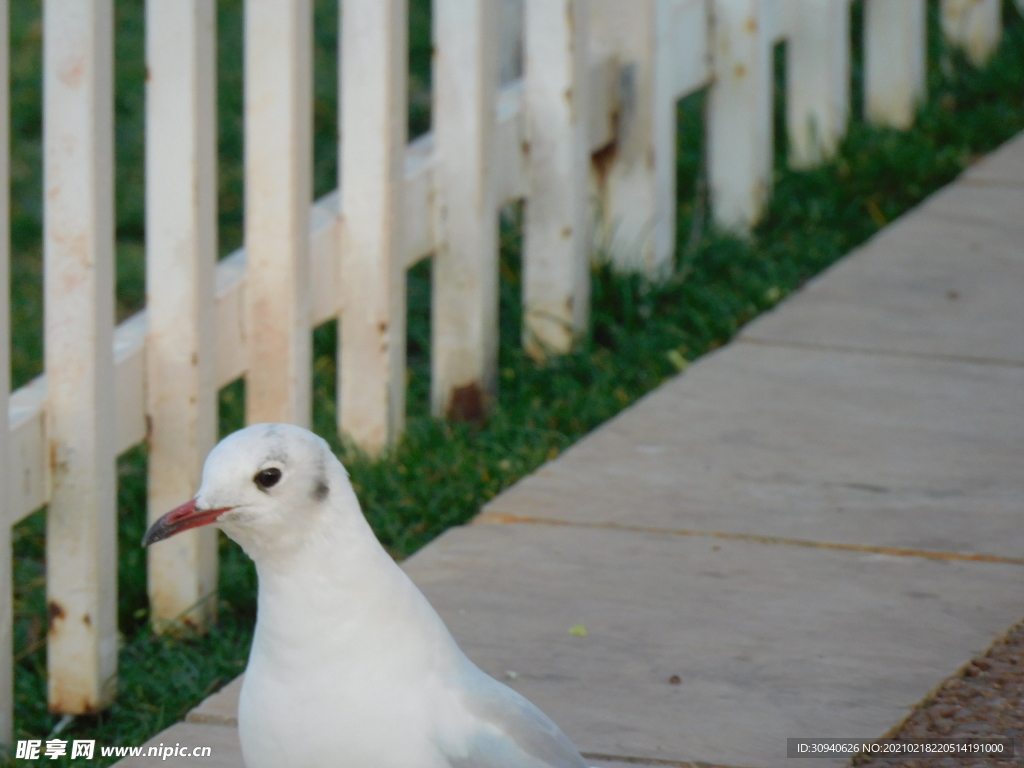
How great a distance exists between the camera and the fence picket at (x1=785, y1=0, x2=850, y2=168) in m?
5.78

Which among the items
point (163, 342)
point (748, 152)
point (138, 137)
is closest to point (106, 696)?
point (163, 342)

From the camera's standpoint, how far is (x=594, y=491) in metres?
4.00

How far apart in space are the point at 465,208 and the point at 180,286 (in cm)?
107

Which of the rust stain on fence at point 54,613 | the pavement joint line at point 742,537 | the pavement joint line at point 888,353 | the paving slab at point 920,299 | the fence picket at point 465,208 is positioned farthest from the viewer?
the paving slab at point 920,299

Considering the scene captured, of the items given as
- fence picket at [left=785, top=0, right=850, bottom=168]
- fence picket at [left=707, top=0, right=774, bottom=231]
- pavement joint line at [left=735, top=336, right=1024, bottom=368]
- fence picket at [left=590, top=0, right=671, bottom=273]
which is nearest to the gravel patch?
pavement joint line at [left=735, top=336, right=1024, bottom=368]

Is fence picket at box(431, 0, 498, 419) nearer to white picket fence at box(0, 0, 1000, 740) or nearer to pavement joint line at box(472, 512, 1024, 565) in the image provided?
white picket fence at box(0, 0, 1000, 740)

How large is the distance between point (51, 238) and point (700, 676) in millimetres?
1449

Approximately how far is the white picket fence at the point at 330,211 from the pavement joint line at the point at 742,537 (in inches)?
20.4

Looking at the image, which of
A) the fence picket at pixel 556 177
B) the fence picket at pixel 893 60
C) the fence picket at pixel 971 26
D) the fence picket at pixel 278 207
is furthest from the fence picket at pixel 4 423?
the fence picket at pixel 971 26

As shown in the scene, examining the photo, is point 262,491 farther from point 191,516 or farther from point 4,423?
point 4,423

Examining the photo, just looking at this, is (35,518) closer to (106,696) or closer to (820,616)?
(106,696)

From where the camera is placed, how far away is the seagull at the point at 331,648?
241 cm

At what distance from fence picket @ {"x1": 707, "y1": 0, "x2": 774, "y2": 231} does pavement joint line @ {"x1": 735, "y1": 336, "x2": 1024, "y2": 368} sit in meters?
0.78

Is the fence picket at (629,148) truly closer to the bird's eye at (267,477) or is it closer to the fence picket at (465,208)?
the fence picket at (465,208)
